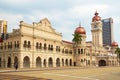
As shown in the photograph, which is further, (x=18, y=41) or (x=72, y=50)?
(x=72, y=50)

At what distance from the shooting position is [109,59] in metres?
110

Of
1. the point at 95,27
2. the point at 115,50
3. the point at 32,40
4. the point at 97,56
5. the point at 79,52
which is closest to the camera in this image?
the point at 32,40

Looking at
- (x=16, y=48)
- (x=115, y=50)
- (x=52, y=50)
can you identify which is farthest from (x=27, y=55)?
(x=115, y=50)

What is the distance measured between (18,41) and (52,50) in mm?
17316

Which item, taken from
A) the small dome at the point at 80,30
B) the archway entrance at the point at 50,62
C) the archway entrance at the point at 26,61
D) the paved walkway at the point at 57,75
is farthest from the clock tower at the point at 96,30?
the paved walkway at the point at 57,75

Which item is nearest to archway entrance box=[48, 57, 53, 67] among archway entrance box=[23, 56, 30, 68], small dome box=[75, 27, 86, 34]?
archway entrance box=[23, 56, 30, 68]

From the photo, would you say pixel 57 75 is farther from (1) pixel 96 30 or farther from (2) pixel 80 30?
(1) pixel 96 30

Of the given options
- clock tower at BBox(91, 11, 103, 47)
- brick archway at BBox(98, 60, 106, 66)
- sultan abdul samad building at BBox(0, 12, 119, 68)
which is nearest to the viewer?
sultan abdul samad building at BBox(0, 12, 119, 68)

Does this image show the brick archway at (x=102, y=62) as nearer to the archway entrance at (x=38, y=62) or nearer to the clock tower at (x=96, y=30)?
the clock tower at (x=96, y=30)

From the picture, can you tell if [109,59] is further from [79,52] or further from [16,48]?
[16,48]

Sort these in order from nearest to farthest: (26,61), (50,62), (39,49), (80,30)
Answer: (26,61) → (39,49) → (50,62) → (80,30)

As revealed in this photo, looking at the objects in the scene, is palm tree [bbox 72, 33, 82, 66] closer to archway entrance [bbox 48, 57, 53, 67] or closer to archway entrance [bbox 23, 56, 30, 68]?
archway entrance [bbox 48, 57, 53, 67]

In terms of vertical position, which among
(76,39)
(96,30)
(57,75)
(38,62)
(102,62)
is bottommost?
(102,62)

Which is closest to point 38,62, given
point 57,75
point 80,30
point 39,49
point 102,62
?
point 39,49
